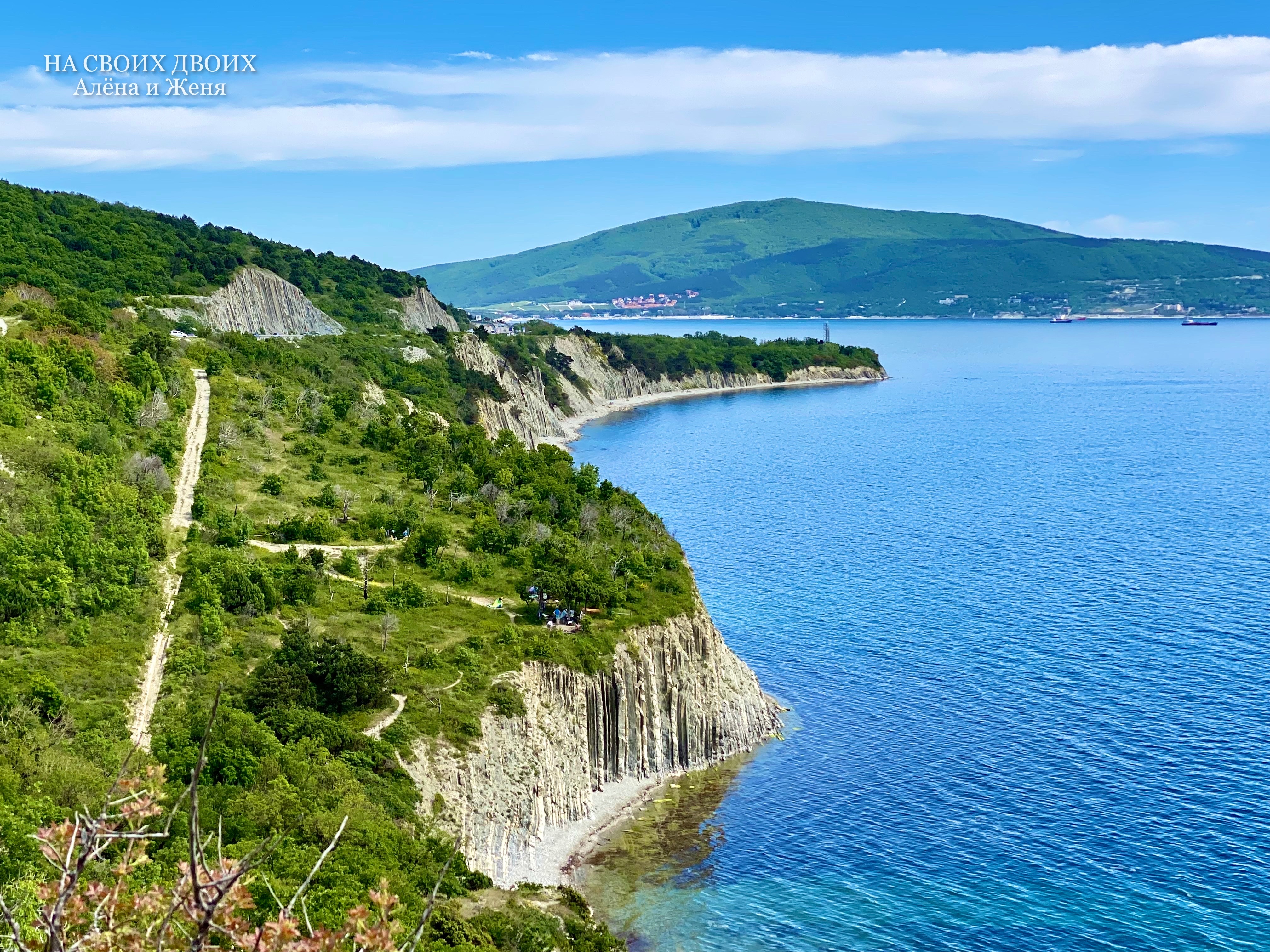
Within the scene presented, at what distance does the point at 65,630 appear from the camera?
5950 centimetres

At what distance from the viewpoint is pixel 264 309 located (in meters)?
165

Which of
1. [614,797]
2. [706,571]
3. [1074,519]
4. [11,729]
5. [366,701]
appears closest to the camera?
[11,729]

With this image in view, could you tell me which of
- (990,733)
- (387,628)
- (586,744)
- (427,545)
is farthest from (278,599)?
(990,733)

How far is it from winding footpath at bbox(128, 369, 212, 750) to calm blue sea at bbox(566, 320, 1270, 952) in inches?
860

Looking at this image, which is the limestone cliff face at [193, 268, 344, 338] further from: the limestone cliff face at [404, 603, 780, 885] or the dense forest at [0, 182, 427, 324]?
the limestone cliff face at [404, 603, 780, 885]

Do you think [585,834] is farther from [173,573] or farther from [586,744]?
[173,573]

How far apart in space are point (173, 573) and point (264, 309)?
3998 inches

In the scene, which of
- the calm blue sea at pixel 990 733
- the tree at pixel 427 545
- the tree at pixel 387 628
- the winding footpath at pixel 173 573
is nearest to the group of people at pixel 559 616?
the tree at pixel 387 628

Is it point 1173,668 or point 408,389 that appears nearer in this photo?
point 1173,668

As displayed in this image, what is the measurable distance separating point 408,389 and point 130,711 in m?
95.5

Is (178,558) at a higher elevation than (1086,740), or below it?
higher

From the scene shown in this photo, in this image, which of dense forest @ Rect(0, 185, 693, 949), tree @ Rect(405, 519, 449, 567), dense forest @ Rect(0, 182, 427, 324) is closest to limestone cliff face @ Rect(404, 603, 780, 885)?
dense forest @ Rect(0, 185, 693, 949)

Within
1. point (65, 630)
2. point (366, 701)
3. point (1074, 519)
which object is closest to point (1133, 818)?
point (366, 701)

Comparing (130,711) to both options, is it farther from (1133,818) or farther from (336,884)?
(1133,818)
